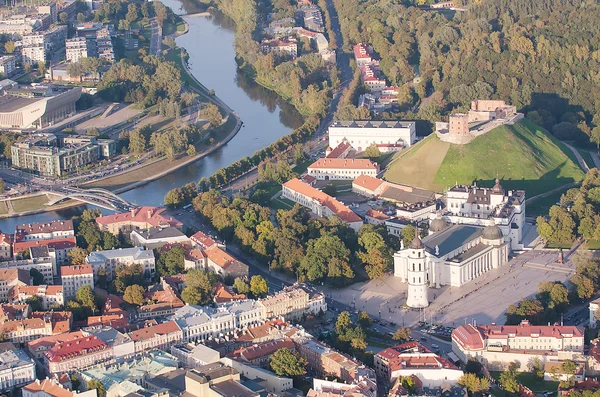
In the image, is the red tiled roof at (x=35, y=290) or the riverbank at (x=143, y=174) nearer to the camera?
the red tiled roof at (x=35, y=290)

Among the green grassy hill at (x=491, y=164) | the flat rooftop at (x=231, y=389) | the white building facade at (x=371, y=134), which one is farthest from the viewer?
the white building facade at (x=371, y=134)

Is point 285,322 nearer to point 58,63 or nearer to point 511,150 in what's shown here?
point 511,150

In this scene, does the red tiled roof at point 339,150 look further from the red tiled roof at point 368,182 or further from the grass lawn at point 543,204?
the grass lawn at point 543,204

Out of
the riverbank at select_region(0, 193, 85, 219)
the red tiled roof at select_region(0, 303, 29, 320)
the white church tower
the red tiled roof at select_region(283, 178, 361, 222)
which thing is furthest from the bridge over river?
the white church tower

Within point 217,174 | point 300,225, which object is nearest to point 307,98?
point 217,174

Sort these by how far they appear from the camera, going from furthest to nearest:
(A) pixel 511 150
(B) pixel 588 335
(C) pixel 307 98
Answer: (C) pixel 307 98 → (A) pixel 511 150 → (B) pixel 588 335

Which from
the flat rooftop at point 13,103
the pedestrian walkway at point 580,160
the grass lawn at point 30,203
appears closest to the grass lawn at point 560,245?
the pedestrian walkway at point 580,160
